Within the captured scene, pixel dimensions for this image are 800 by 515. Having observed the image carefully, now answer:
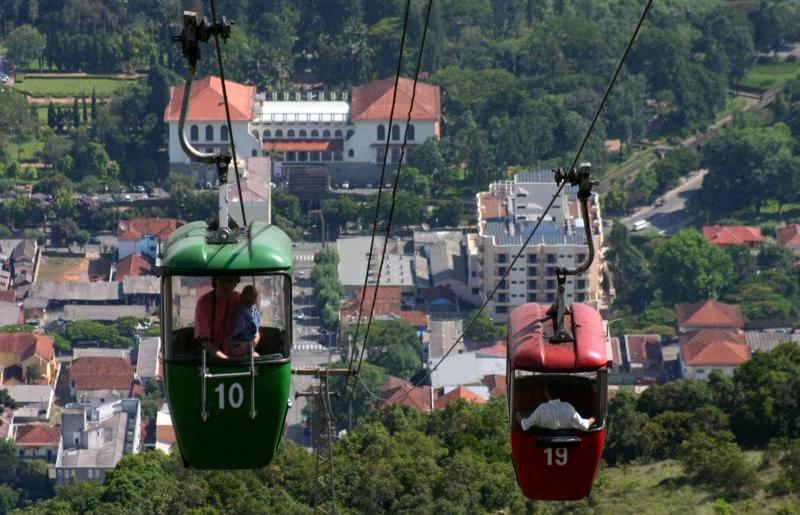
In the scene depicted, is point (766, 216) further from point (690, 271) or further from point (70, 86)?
point (70, 86)

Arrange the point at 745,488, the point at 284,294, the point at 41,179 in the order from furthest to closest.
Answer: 1. the point at 41,179
2. the point at 745,488
3. the point at 284,294

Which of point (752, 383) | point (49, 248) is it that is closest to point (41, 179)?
point (49, 248)

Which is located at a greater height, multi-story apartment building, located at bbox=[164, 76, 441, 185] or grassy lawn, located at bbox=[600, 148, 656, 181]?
multi-story apartment building, located at bbox=[164, 76, 441, 185]

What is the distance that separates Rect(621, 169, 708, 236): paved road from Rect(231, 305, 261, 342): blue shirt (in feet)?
226

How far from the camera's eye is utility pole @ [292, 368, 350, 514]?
104 feet

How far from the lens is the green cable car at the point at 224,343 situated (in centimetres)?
1992

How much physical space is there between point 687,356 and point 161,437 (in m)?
15.4

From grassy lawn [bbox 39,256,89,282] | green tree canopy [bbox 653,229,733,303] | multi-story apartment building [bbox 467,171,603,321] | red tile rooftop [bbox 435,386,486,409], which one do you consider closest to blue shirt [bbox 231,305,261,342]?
red tile rooftop [bbox 435,386,486,409]

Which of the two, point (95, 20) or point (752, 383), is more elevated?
point (95, 20)

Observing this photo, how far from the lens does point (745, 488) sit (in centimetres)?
3772

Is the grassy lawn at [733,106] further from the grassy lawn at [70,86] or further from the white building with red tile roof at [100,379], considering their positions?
the white building with red tile roof at [100,379]

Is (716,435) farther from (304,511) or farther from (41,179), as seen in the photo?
(41,179)

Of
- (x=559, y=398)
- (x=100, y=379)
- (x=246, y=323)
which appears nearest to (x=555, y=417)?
(x=559, y=398)

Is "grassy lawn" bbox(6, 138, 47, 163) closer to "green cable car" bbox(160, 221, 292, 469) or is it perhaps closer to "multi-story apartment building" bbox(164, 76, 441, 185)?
"multi-story apartment building" bbox(164, 76, 441, 185)
